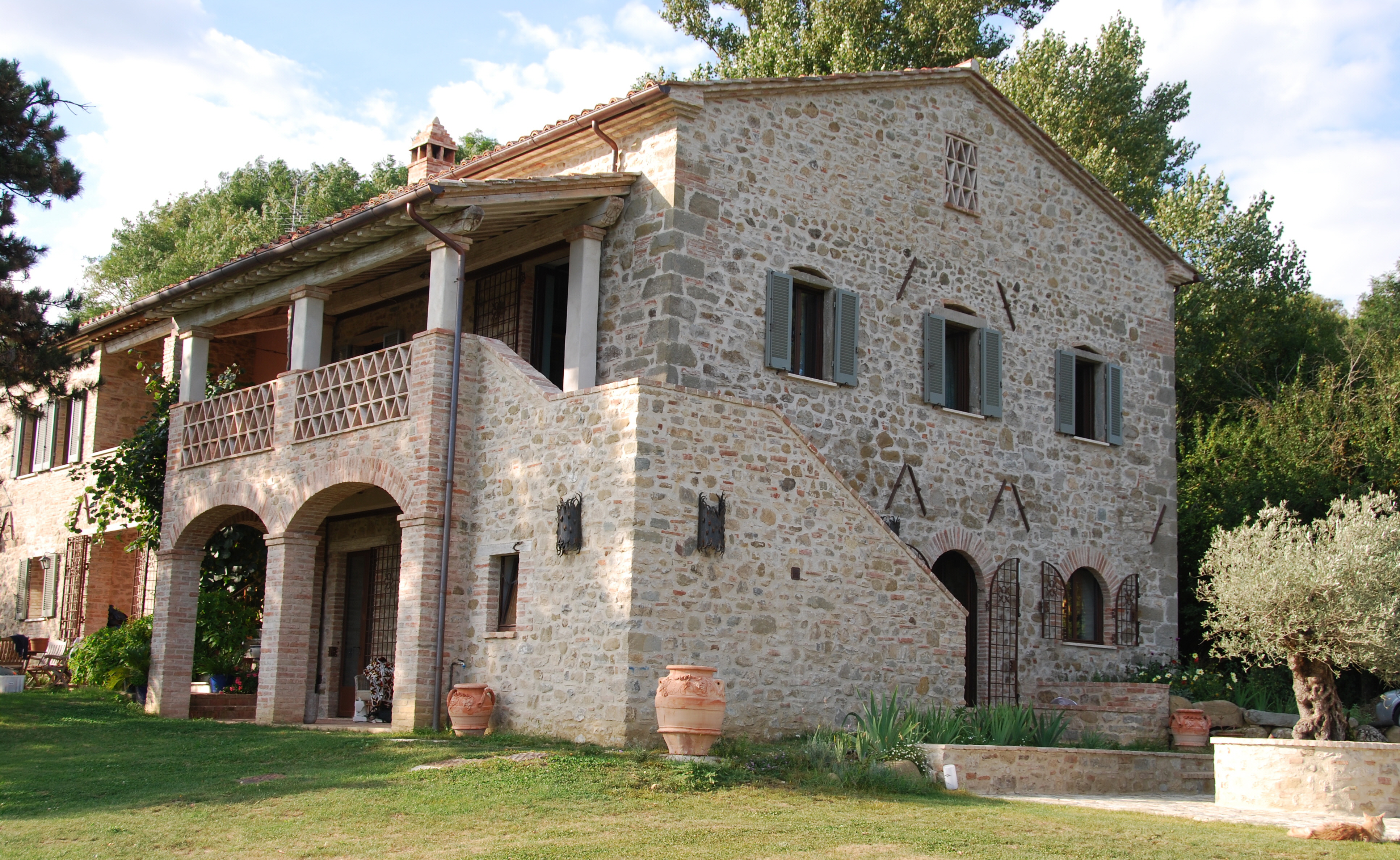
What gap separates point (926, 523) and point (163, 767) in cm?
922

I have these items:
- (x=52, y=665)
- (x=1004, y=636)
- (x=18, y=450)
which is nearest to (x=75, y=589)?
(x=52, y=665)

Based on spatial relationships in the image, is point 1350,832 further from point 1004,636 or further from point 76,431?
point 76,431

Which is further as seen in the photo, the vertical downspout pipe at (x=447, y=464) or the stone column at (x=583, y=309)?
the stone column at (x=583, y=309)

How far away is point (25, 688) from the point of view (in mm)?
20734

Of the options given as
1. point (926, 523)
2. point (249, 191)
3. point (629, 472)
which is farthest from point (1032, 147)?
point (249, 191)

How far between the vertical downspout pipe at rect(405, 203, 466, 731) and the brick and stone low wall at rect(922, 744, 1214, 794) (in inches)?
193

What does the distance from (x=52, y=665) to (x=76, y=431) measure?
417 centimetres

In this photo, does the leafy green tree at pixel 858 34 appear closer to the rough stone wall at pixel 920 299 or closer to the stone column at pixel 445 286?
the rough stone wall at pixel 920 299

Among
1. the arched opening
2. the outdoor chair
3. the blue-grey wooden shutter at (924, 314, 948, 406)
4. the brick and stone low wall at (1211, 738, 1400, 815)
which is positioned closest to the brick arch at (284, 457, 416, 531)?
the blue-grey wooden shutter at (924, 314, 948, 406)

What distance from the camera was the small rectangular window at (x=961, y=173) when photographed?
18203 millimetres

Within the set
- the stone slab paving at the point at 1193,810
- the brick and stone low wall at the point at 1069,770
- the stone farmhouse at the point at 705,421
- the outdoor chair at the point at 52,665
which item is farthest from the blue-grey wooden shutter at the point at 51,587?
the stone slab paving at the point at 1193,810

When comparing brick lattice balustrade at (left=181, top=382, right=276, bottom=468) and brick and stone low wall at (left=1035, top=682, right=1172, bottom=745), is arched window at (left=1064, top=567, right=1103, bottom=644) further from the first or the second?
brick lattice balustrade at (left=181, top=382, right=276, bottom=468)

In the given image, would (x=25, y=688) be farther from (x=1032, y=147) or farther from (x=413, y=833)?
(x=1032, y=147)

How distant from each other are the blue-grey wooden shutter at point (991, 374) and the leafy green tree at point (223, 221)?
22.3 m
